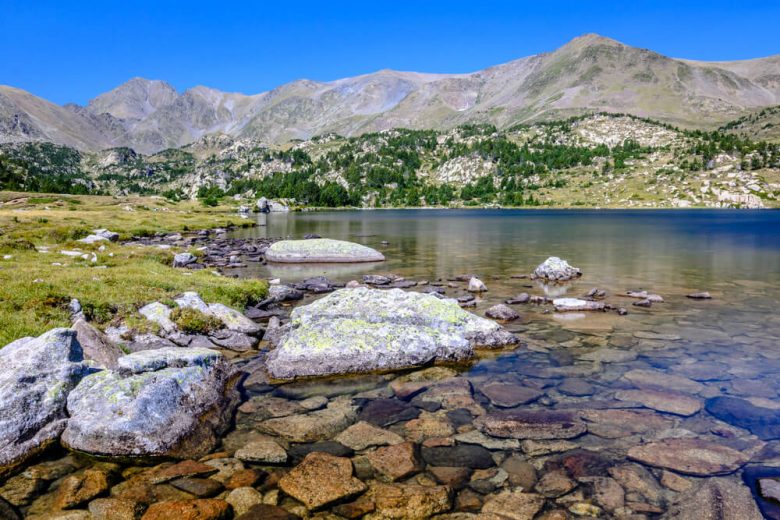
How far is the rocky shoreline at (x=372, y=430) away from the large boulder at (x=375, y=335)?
0.26ft

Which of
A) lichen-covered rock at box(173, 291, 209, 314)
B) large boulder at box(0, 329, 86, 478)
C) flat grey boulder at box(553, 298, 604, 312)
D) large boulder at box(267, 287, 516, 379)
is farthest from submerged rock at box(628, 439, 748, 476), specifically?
lichen-covered rock at box(173, 291, 209, 314)

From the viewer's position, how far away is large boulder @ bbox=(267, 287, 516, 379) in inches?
619

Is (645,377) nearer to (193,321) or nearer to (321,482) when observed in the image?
(321,482)

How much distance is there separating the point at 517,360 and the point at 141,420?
12001 millimetres

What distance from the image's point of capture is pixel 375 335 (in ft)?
55.2

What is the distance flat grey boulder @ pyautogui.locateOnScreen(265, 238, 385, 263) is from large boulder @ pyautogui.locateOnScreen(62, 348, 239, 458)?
1321 inches

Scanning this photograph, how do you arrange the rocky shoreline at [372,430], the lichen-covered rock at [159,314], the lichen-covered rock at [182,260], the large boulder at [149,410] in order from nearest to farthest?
the rocky shoreline at [372,430]
the large boulder at [149,410]
the lichen-covered rock at [159,314]
the lichen-covered rock at [182,260]

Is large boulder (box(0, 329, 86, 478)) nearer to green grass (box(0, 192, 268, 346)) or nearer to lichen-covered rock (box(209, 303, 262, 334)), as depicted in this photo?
green grass (box(0, 192, 268, 346))

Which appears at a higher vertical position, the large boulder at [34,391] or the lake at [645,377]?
the large boulder at [34,391]

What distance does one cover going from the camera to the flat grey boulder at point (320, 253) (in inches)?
1843

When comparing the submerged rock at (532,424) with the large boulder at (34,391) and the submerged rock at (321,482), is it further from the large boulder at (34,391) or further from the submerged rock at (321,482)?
the large boulder at (34,391)

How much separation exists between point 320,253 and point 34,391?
3634 centimetres

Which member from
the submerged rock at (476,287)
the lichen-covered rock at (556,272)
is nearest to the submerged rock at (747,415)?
the submerged rock at (476,287)

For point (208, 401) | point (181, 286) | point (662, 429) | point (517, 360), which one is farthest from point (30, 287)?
point (662, 429)
